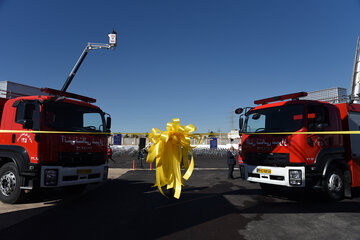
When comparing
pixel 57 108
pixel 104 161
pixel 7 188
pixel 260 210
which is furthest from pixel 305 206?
pixel 7 188

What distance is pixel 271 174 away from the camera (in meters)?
5.69

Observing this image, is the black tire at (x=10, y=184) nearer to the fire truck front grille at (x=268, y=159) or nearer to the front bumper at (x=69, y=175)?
the front bumper at (x=69, y=175)

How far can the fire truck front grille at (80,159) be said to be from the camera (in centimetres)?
540

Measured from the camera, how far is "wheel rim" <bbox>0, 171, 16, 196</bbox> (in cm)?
544

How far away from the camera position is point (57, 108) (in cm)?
567

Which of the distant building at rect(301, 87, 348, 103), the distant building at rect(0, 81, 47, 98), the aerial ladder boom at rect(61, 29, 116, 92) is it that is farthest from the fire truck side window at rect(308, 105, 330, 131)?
the aerial ladder boom at rect(61, 29, 116, 92)

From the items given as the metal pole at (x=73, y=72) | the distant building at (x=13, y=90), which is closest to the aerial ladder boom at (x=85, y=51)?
the metal pole at (x=73, y=72)

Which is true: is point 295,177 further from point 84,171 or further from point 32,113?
point 32,113

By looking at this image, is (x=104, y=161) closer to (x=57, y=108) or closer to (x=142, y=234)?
(x=57, y=108)

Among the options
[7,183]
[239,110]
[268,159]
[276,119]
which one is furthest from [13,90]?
[276,119]

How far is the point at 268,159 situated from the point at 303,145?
95 cm

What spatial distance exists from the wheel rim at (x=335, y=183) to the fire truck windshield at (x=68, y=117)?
21.4 feet

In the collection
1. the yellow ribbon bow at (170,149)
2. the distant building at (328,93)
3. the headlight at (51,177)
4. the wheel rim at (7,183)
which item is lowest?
the wheel rim at (7,183)

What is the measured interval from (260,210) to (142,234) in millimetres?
2942
